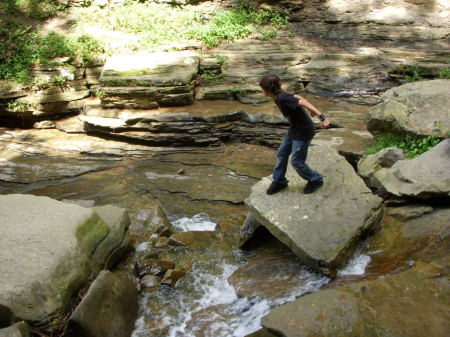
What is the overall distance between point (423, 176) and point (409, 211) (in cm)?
51

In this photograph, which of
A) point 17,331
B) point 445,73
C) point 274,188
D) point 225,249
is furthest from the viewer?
point 445,73

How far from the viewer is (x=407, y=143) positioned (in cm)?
636

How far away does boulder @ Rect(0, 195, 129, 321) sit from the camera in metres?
3.53

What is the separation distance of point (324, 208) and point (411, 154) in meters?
2.34

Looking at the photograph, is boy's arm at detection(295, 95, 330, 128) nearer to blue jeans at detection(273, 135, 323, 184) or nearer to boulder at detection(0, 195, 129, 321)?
blue jeans at detection(273, 135, 323, 184)

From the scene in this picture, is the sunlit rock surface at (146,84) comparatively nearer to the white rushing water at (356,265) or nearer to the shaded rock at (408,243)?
the shaded rock at (408,243)

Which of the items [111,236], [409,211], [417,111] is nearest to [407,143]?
[417,111]

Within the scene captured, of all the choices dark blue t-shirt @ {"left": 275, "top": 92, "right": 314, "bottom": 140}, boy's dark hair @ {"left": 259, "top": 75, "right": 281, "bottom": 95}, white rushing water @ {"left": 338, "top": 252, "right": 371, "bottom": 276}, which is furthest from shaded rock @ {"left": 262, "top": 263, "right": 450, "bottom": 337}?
boy's dark hair @ {"left": 259, "top": 75, "right": 281, "bottom": 95}

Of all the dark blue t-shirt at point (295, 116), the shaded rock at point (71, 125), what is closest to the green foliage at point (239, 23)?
the shaded rock at point (71, 125)

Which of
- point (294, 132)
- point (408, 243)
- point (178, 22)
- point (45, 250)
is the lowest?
point (408, 243)

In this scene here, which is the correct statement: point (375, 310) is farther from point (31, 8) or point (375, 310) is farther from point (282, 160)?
point (31, 8)

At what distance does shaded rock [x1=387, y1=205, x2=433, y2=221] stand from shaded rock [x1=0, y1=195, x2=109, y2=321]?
12.9 ft

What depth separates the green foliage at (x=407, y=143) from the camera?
5930 mm

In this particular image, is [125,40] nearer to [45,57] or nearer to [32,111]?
[45,57]
